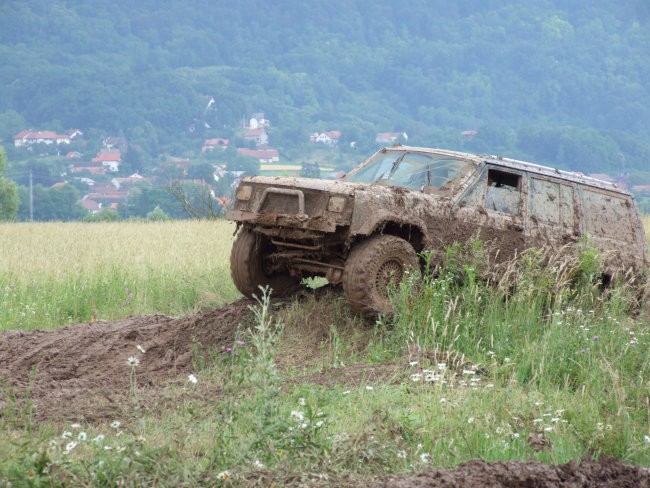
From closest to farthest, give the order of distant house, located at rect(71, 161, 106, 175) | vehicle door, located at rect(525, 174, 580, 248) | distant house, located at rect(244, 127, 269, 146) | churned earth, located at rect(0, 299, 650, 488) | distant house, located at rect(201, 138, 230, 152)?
churned earth, located at rect(0, 299, 650, 488)
vehicle door, located at rect(525, 174, 580, 248)
distant house, located at rect(71, 161, 106, 175)
distant house, located at rect(201, 138, 230, 152)
distant house, located at rect(244, 127, 269, 146)

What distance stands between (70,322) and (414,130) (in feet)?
513

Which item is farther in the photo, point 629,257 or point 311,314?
point 629,257

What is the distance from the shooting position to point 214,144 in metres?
161

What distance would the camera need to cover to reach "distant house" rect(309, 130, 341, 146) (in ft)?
521

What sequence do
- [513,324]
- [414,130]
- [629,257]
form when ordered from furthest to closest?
[414,130] → [629,257] → [513,324]

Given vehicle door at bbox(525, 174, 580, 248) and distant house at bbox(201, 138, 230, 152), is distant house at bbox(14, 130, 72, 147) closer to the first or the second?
distant house at bbox(201, 138, 230, 152)

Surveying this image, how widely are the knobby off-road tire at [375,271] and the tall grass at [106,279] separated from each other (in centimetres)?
404

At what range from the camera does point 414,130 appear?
166375mm

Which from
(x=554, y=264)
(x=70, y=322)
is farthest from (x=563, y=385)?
(x=70, y=322)

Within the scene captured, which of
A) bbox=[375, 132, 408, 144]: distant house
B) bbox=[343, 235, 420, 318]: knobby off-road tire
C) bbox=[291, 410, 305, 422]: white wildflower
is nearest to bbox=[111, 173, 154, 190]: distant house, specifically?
bbox=[375, 132, 408, 144]: distant house

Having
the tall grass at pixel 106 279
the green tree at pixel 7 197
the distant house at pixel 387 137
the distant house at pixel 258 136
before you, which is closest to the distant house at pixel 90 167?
the distant house at pixel 258 136

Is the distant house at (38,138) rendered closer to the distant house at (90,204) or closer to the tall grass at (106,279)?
the distant house at (90,204)

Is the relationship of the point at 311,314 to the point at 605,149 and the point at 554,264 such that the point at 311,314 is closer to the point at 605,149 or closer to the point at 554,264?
the point at 554,264

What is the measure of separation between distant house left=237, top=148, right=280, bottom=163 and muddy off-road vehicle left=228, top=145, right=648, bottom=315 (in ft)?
445
